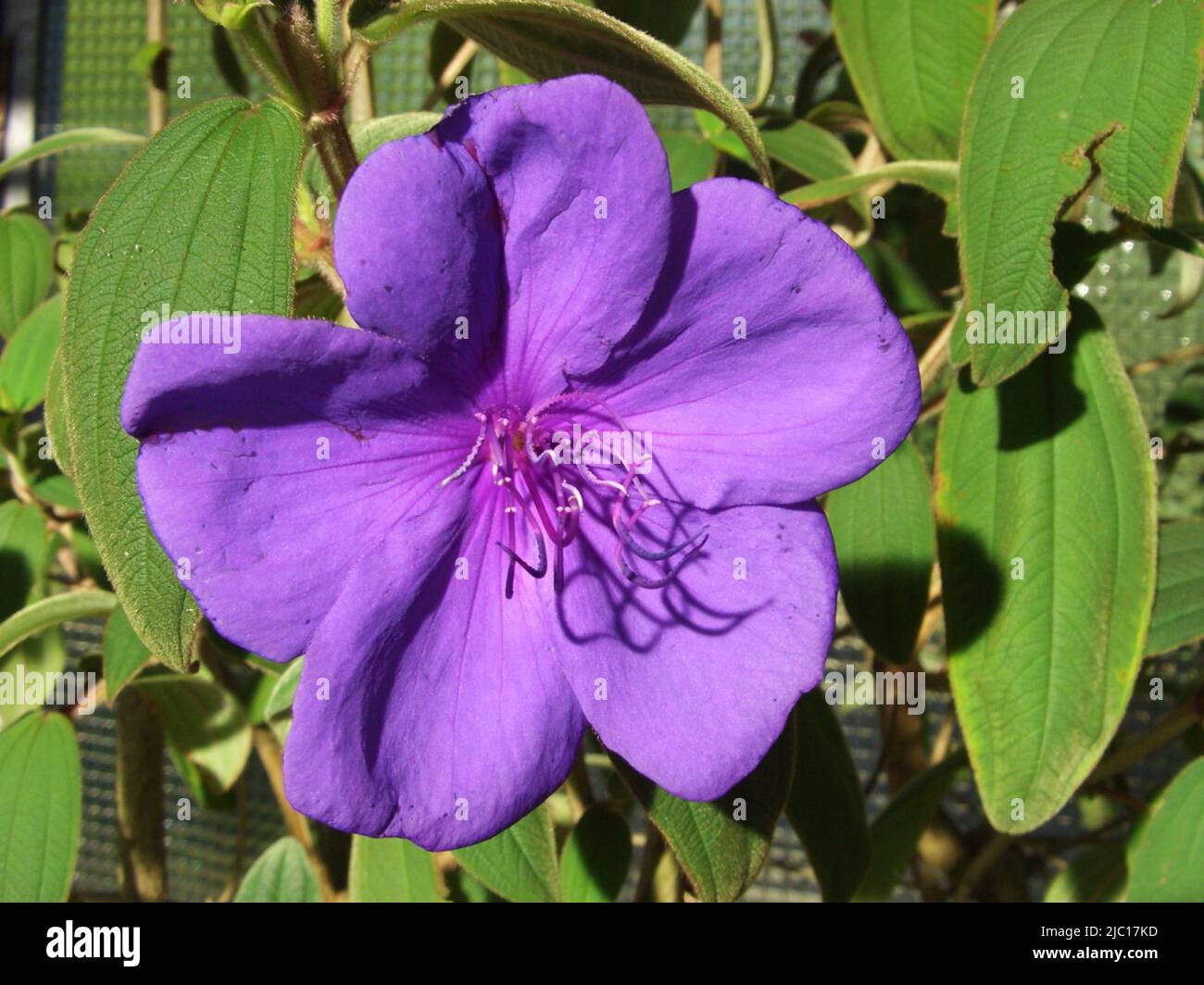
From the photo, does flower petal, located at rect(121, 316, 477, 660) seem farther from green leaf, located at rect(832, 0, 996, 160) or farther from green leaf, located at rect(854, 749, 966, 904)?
green leaf, located at rect(854, 749, 966, 904)

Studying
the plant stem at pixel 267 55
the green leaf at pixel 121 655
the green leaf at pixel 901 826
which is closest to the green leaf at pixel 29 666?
the green leaf at pixel 121 655

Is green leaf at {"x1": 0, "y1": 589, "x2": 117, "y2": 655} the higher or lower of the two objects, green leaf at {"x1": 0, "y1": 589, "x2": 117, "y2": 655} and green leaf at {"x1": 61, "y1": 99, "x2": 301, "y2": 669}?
the lower

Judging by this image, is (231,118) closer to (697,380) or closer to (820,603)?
(697,380)

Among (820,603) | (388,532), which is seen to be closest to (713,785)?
(820,603)

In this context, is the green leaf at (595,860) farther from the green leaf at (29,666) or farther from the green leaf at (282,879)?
the green leaf at (29,666)

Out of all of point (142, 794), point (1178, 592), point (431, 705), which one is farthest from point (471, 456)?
point (142, 794)

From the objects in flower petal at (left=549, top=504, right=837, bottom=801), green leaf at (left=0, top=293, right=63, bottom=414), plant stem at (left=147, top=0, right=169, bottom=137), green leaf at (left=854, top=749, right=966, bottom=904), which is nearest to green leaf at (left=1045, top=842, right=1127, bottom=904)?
green leaf at (left=854, top=749, right=966, bottom=904)
